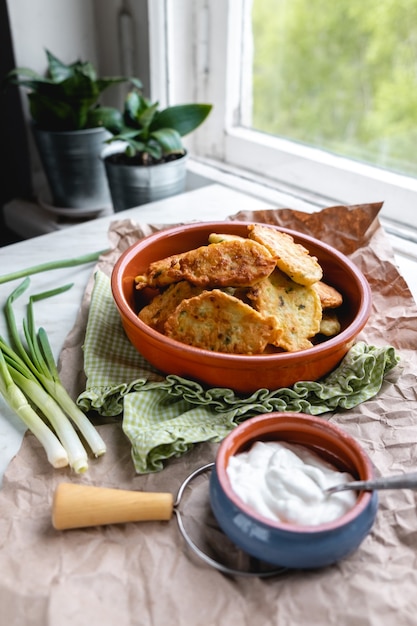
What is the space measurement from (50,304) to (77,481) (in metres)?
0.47

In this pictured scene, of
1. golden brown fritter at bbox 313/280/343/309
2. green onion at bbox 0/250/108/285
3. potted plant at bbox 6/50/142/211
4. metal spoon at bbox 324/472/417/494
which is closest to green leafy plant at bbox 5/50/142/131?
potted plant at bbox 6/50/142/211

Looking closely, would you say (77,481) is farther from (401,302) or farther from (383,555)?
(401,302)

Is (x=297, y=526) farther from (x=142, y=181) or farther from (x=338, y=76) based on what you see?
(x=338, y=76)

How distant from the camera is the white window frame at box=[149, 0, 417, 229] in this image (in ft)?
5.30

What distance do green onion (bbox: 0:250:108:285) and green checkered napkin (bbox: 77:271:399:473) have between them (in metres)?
0.31

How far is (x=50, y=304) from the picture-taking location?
117cm

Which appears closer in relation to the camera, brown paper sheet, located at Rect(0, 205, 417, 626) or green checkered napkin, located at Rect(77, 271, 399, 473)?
brown paper sheet, located at Rect(0, 205, 417, 626)

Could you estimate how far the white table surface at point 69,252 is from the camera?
1.03 m

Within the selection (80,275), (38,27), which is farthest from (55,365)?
(38,27)

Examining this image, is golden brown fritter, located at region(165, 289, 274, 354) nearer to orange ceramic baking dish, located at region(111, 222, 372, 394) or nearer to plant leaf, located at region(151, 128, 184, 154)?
orange ceramic baking dish, located at region(111, 222, 372, 394)

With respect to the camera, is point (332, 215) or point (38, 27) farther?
point (38, 27)

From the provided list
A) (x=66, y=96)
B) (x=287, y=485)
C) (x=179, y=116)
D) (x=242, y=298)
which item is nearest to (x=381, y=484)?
(x=287, y=485)

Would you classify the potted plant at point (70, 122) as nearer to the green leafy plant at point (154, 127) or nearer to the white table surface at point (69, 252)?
the green leafy plant at point (154, 127)

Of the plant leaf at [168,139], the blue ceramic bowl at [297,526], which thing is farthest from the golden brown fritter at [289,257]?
the plant leaf at [168,139]
